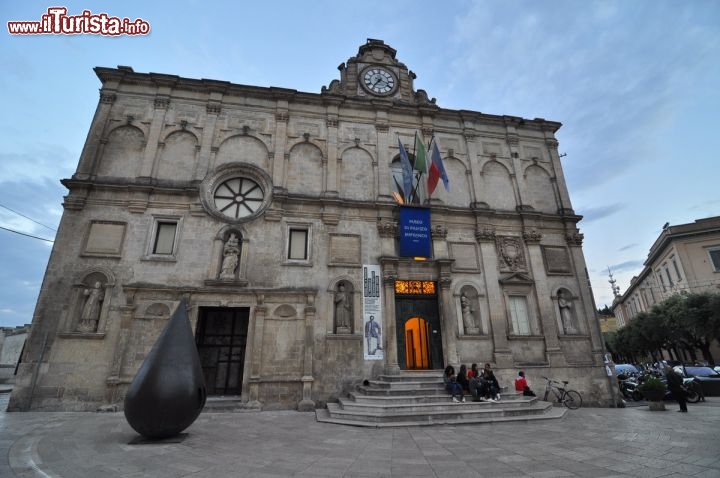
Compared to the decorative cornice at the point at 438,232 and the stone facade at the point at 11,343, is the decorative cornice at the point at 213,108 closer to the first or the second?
the decorative cornice at the point at 438,232

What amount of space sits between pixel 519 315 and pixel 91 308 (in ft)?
57.8

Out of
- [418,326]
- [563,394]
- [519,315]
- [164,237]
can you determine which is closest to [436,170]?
[418,326]

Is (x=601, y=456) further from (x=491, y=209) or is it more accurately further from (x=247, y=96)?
(x=247, y=96)

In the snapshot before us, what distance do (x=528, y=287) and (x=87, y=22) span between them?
2107 centimetres

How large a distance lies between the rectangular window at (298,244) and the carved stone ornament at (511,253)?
9.27 metres

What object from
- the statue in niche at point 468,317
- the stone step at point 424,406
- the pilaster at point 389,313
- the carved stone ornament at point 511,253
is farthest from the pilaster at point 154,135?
the carved stone ornament at point 511,253

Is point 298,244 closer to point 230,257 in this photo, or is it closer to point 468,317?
point 230,257

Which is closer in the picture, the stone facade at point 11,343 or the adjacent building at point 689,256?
the stone facade at point 11,343

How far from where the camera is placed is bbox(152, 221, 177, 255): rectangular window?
13.4 metres

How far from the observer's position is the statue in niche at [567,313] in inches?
595

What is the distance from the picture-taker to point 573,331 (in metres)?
15.1

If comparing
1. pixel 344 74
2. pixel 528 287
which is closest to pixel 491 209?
pixel 528 287

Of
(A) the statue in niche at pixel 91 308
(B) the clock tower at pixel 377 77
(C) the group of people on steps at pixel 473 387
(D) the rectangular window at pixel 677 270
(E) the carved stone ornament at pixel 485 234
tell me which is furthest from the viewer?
(D) the rectangular window at pixel 677 270

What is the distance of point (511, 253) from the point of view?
1586 cm
